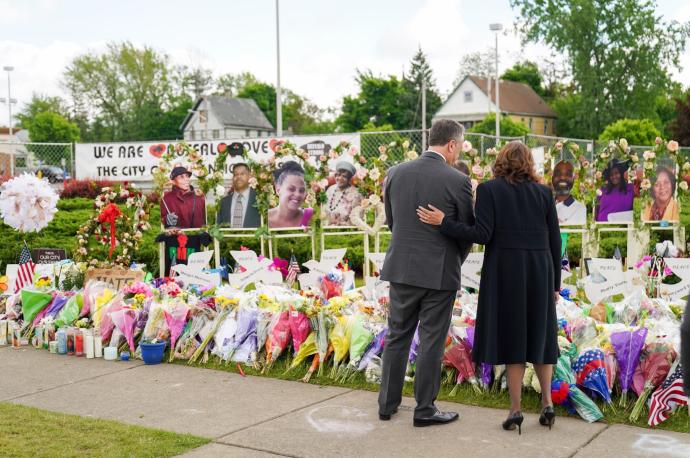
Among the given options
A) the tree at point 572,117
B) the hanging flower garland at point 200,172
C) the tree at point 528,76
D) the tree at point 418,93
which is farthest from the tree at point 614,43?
the hanging flower garland at point 200,172

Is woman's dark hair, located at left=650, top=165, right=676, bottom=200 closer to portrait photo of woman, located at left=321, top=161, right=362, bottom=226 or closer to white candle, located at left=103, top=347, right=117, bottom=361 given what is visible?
portrait photo of woman, located at left=321, top=161, right=362, bottom=226

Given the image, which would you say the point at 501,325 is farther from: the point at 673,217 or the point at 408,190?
the point at 673,217

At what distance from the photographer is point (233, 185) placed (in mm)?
9922

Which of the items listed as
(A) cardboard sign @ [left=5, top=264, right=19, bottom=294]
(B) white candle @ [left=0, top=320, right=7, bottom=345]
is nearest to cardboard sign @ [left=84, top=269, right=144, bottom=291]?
(B) white candle @ [left=0, top=320, right=7, bottom=345]

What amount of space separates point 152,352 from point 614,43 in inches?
1647

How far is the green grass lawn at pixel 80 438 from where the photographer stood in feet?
13.4

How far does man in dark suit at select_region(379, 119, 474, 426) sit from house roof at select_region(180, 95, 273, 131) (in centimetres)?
6385

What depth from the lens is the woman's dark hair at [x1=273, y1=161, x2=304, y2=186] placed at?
9656 mm

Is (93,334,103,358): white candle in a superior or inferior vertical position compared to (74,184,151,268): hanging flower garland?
inferior

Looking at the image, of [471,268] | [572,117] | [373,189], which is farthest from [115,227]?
[572,117]

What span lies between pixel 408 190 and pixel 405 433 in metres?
1.36

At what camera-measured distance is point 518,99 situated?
217 ft

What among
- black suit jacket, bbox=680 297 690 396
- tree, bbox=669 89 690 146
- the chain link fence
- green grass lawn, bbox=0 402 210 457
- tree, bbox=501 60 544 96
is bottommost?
green grass lawn, bbox=0 402 210 457

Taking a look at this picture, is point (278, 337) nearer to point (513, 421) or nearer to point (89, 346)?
point (89, 346)
